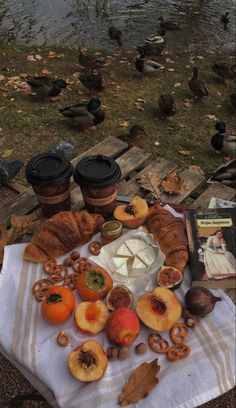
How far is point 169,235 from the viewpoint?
2.41 meters

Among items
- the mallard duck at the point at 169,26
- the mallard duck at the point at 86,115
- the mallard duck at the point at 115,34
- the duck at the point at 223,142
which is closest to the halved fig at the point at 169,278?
the duck at the point at 223,142

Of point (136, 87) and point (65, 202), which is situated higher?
point (65, 202)

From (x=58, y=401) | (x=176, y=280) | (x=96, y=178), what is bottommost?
(x=58, y=401)

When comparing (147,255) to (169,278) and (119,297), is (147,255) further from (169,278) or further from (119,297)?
(119,297)

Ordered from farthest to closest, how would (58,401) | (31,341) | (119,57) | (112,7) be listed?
(112,7)
(119,57)
(31,341)
(58,401)

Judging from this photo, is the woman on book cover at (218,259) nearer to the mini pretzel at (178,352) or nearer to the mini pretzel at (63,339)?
the mini pretzel at (178,352)

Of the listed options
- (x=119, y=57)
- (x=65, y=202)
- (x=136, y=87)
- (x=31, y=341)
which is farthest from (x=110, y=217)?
(x=119, y=57)

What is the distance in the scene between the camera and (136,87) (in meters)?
6.48

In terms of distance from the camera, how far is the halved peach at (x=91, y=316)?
2043 mm

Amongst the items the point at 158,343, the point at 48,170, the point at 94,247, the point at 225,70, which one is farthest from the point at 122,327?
the point at 225,70

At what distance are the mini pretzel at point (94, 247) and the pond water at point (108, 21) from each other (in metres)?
6.83

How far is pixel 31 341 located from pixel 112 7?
398 inches

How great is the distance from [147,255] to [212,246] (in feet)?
1.36

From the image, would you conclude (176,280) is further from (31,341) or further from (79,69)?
(79,69)
